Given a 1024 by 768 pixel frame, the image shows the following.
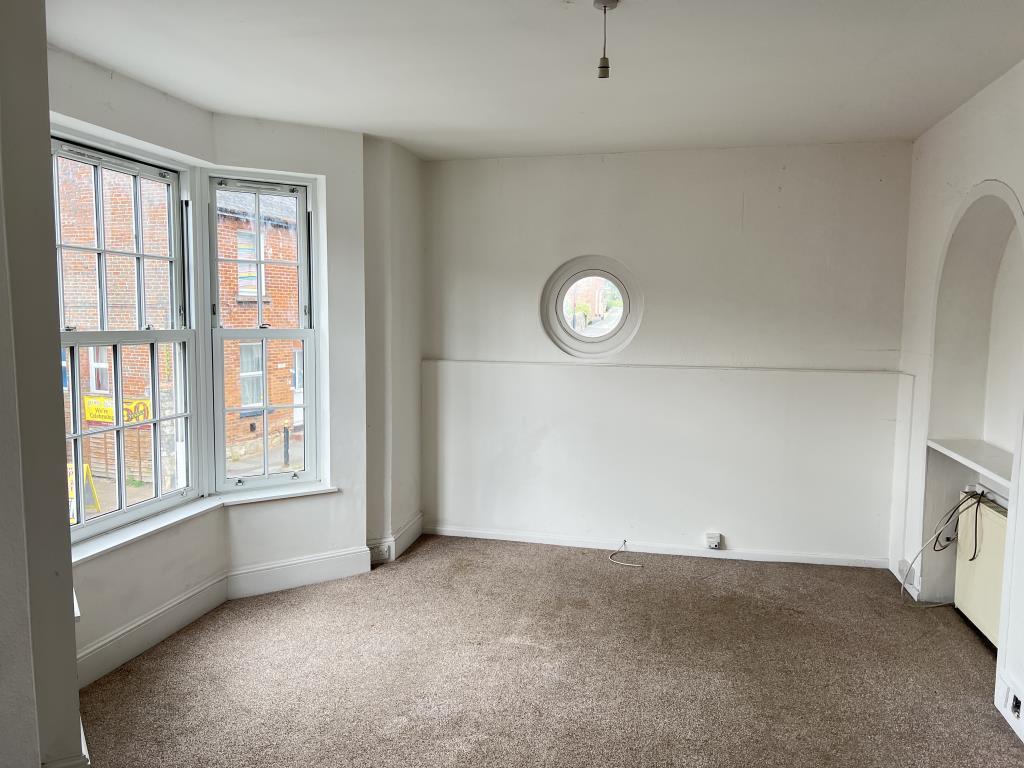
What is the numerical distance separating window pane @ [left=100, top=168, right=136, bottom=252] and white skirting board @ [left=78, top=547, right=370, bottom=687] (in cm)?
173

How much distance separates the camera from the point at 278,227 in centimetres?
378

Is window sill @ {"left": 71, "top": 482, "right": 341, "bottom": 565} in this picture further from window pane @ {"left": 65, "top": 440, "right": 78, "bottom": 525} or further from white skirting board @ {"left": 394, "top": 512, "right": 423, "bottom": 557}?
white skirting board @ {"left": 394, "top": 512, "right": 423, "bottom": 557}

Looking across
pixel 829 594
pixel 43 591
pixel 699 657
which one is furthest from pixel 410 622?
pixel 829 594

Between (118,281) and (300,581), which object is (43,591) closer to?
(118,281)

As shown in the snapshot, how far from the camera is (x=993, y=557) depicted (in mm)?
3143

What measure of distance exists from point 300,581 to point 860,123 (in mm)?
4011

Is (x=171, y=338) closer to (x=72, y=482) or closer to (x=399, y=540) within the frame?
(x=72, y=482)

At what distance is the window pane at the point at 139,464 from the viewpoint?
126 inches

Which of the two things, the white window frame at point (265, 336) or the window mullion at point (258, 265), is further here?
the window mullion at point (258, 265)

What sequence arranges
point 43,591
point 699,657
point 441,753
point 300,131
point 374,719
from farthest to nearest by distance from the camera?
point 300,131 → point 699,657 → point 374,719 → point 441,753 → point 43,591

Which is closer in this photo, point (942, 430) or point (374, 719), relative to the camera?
point (374, 719)

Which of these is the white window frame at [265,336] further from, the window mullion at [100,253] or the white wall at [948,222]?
the white wall at [948,222]

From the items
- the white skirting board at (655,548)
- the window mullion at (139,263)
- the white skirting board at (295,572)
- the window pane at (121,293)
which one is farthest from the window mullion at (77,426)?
the white skirting board at (655,548)

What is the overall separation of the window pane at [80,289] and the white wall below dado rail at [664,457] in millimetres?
2147
